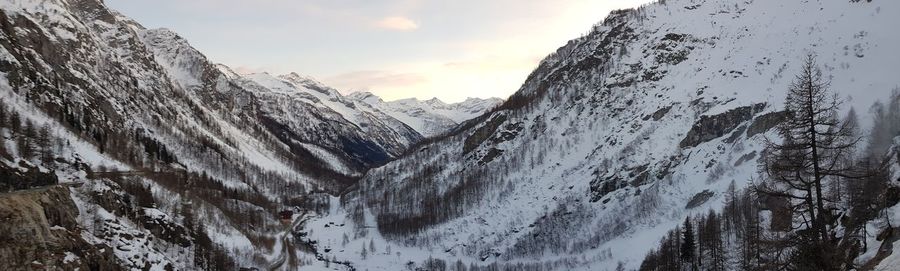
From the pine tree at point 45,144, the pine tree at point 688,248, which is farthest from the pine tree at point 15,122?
the pine tree at point 688,248

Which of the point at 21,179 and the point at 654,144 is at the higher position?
the point at 654,144

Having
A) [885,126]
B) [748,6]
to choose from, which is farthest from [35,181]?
[748,6]

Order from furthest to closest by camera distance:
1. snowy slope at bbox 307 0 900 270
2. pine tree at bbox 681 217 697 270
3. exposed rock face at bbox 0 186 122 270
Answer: snowy slope at bbox 307 0 900 270
pine tree at bbox 681 217 697 270
exposed rock face at bbox 0 186 122 270

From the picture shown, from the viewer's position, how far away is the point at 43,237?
68.1 meters

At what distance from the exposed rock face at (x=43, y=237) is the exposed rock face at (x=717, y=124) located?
113m

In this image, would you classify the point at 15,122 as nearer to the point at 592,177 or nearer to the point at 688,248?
the point at 592,177

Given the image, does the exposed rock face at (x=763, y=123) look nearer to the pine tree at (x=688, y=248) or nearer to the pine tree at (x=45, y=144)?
the pine tree at (x=688, y=248)

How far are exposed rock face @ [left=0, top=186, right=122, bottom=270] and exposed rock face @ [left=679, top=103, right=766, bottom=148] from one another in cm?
11331

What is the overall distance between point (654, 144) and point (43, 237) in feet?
405

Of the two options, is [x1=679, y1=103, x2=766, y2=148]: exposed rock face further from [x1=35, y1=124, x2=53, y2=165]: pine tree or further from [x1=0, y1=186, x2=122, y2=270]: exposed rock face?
[x1=35, y1=124, x2=53, y2=165]: pine tree

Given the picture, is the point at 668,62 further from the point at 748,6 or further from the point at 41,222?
the point at 41,222

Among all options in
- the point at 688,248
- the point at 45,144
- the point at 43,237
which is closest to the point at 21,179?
the point at 45,144

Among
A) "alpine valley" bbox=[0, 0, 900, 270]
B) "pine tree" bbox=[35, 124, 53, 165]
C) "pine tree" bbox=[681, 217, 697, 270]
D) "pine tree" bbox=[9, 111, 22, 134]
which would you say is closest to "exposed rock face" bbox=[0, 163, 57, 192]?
"alpine valley" bbox=[0, 0, 900, 270]

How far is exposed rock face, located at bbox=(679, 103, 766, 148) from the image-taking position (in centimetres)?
13500
